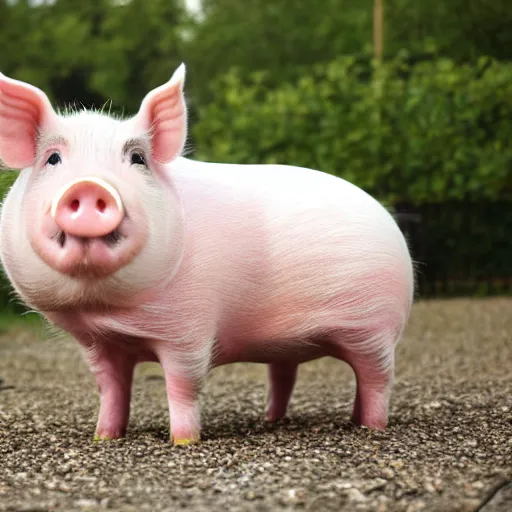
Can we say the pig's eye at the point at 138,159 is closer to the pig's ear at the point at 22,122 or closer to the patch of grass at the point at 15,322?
the pig's ear at the point at 22,122

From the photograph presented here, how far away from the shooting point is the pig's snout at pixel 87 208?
3.56m

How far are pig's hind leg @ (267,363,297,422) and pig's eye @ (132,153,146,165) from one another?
1541mm

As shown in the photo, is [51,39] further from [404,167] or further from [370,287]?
[370,287]

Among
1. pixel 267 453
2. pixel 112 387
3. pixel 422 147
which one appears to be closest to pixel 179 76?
pixel 112 387

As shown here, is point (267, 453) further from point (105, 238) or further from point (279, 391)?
point (279, 391)

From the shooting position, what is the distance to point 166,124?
4059 mm

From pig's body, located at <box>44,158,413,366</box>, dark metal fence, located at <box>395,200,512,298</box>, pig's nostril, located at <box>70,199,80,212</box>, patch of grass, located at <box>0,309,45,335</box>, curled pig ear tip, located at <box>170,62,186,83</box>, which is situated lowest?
patch of grass, located at <box>0,309,45,335</box>

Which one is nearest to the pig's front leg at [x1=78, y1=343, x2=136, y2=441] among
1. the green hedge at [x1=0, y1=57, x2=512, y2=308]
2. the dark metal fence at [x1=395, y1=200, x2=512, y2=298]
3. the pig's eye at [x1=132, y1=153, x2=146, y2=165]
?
the pig's eye at [x1=132, y1=153, x2=146, y2=165]

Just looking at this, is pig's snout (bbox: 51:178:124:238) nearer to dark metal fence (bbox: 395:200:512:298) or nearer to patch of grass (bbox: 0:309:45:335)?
patch of grass (bbox: 0:309:45:335)

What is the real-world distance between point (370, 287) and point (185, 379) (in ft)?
2.94

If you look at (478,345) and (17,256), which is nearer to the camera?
(17,256)

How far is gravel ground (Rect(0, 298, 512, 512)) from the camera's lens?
3.17 m

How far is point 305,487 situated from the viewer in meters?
3.27

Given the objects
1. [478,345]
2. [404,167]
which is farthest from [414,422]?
[404,167]
